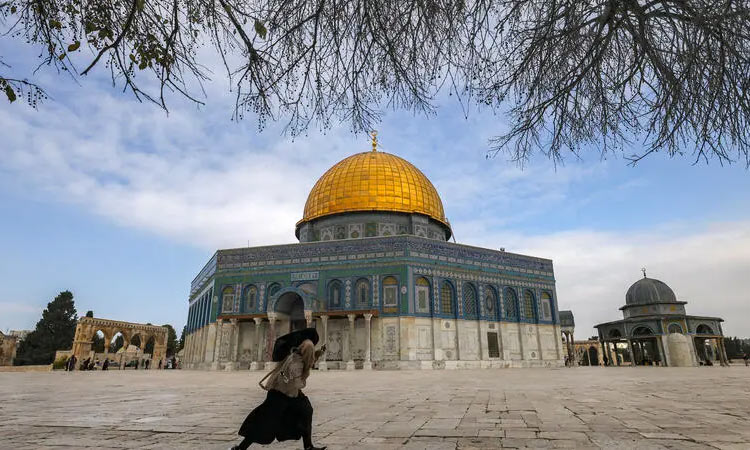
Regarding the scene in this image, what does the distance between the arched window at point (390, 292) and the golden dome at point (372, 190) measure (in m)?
5.27

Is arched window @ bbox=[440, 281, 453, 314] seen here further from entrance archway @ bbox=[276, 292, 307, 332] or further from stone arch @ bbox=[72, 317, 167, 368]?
stone arch @ bbox=[72, 317, 167, 368]

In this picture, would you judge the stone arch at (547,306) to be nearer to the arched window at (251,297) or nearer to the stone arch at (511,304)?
the stone arch at (511,304)

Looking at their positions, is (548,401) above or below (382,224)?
below

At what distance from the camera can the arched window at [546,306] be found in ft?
85.5

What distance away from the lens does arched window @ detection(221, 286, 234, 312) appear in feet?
79.2

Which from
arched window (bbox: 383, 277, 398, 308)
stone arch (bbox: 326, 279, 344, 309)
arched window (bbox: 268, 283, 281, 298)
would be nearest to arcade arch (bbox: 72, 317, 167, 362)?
arched window (bbox: 268, 283, 281, 298)

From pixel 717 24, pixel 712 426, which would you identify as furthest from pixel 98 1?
pixel 712 426

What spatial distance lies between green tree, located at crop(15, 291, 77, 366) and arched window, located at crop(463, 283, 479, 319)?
37.8m

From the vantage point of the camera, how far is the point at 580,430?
3.77 m

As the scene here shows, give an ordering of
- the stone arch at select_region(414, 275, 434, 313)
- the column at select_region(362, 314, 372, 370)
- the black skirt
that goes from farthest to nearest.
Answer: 1. the stone arch at select_region(414, 275, 434, 313)
2. the column at select_region(362, 314, 372, 370)
3. the black skirt

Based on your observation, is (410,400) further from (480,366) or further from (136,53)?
(480,366)

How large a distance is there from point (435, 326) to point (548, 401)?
16587 millimetres

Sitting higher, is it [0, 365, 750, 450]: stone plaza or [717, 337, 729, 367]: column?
[717, 337, 729, 367]: column

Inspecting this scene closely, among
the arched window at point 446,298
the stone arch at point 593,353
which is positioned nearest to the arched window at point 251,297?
the arched window at point 446,298
